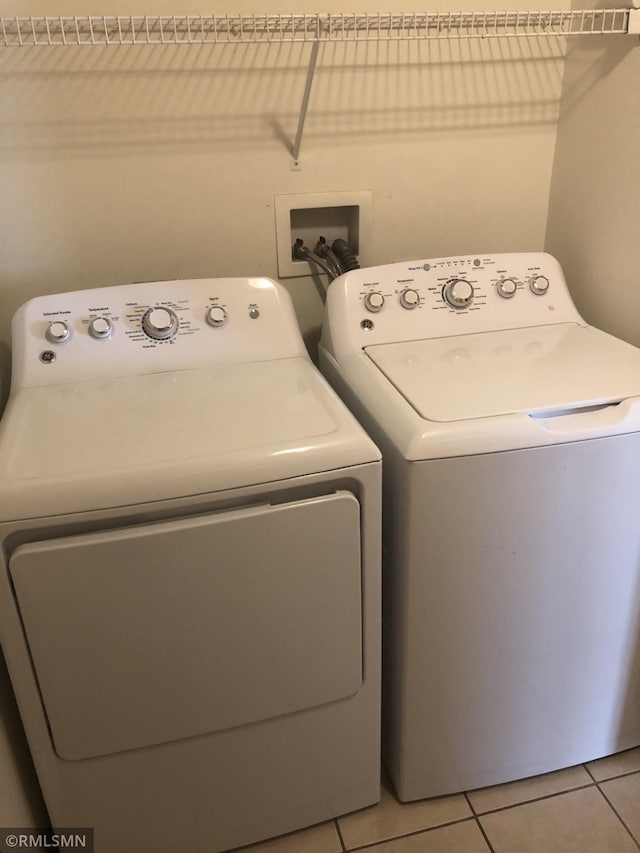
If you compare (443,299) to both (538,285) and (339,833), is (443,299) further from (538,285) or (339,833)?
(339,833)

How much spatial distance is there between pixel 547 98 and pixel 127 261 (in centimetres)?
111

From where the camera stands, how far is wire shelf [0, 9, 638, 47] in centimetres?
137

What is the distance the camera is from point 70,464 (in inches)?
42.1

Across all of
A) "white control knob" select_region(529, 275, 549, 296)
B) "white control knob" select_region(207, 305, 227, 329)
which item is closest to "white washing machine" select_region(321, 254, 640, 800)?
"white control knob" select_region(529, 275, 549, 296)

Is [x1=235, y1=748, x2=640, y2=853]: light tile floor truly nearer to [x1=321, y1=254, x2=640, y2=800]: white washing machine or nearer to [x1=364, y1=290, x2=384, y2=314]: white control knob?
[x1=321, y1=254, x2=640, y2=800]: white washing machine

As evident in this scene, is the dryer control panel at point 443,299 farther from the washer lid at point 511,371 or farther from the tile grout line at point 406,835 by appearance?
the tile grout line at point 406,835

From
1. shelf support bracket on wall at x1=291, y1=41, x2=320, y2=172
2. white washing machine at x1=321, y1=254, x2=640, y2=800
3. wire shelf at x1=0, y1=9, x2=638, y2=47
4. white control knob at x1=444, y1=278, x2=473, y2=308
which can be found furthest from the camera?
white control knob at x1=444, y1=278, x2=473, y2=308

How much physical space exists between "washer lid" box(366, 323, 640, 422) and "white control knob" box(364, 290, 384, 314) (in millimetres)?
88

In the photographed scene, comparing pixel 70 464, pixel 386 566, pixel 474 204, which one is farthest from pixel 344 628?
pixel 474 204

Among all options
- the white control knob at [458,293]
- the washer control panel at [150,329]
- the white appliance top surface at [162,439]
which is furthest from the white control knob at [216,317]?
the white control knob at [458,293]

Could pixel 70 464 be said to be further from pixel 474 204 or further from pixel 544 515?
pixel 474 204

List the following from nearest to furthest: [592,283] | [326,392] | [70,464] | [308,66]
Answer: [70,464], [326,392], [308,66], [592,283]

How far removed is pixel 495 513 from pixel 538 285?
26.5 inches

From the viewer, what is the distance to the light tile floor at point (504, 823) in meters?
1.40
